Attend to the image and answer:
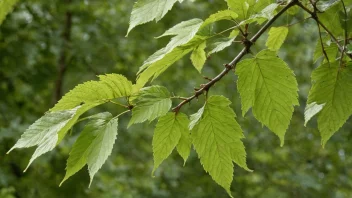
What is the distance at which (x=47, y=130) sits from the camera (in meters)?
0.76

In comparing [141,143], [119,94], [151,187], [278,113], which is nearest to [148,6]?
[119,94]

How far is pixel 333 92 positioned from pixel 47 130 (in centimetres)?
50

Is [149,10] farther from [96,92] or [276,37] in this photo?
[276,37]

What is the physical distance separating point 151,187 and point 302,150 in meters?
1.38

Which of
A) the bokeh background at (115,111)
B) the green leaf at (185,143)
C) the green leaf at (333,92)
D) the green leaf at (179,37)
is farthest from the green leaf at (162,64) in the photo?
the bokeh background at (115,111)

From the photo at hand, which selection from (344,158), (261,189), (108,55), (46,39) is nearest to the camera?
(46,39)

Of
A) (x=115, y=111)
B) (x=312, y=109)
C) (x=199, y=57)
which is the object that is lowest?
(x=115, y=111)

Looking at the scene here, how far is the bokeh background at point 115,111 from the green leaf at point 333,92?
1.54 metres

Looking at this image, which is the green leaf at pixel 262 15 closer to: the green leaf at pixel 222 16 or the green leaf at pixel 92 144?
the green leaf at pixel 222 16

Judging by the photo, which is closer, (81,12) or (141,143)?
(81,12)

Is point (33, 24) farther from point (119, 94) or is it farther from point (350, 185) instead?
point (350, 185)

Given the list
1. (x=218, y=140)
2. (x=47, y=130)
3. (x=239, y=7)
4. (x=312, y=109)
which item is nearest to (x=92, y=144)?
(x=47, y=130)

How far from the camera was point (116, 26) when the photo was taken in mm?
3146

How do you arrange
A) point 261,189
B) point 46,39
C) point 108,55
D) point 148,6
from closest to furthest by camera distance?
point 148,6
point 46,39
point 108,55
point 261,189
